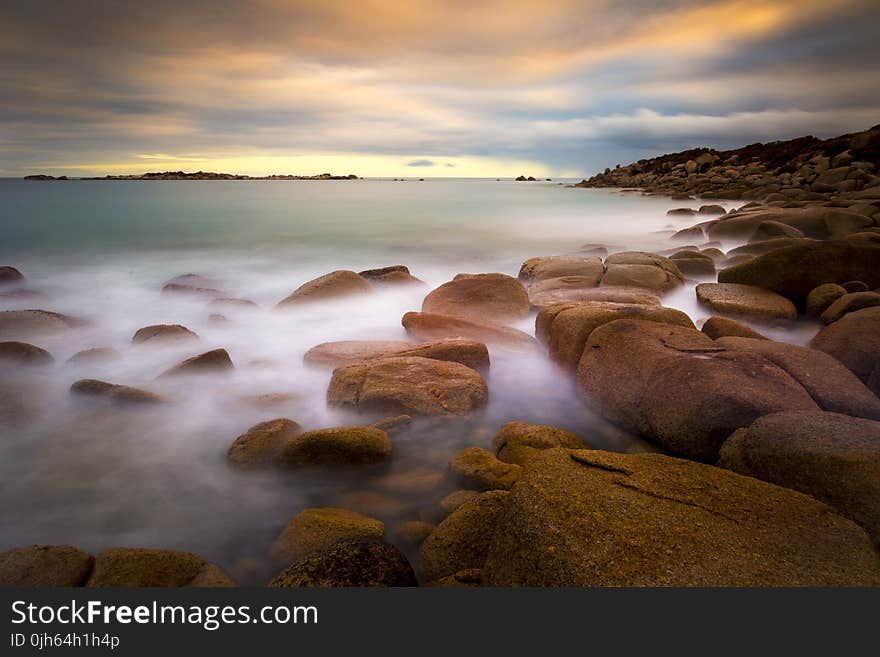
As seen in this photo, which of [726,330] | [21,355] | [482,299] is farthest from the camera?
[482,299]

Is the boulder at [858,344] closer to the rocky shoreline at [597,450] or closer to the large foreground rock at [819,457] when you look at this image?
the rocky shoreline at [597,450]

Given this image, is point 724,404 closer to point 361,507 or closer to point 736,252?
point 361,507

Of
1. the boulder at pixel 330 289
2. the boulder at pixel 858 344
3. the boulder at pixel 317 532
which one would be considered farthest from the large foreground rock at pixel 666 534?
the boulder at pixel 330 289

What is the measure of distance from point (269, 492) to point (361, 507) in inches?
23.2

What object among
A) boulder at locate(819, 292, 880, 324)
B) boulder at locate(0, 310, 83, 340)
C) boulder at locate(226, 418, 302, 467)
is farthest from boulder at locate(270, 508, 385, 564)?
boulder at locate(0, 310, 83, 340)

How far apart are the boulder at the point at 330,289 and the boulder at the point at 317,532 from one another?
450 cm

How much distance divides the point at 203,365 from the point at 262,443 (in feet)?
5.25

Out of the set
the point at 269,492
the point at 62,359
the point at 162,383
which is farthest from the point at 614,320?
the point at 62,359

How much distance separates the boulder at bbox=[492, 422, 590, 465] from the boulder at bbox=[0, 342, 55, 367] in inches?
166

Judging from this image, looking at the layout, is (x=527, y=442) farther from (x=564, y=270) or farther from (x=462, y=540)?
(x=564, y=270)

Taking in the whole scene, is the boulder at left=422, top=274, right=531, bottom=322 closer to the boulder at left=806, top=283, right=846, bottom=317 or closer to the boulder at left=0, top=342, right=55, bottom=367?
the boulder at left=806, top=283, right=846, bottom=317

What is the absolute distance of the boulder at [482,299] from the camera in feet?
19.2

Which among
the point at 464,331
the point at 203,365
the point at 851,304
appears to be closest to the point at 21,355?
the point at 203,365

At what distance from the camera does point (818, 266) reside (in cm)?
552
